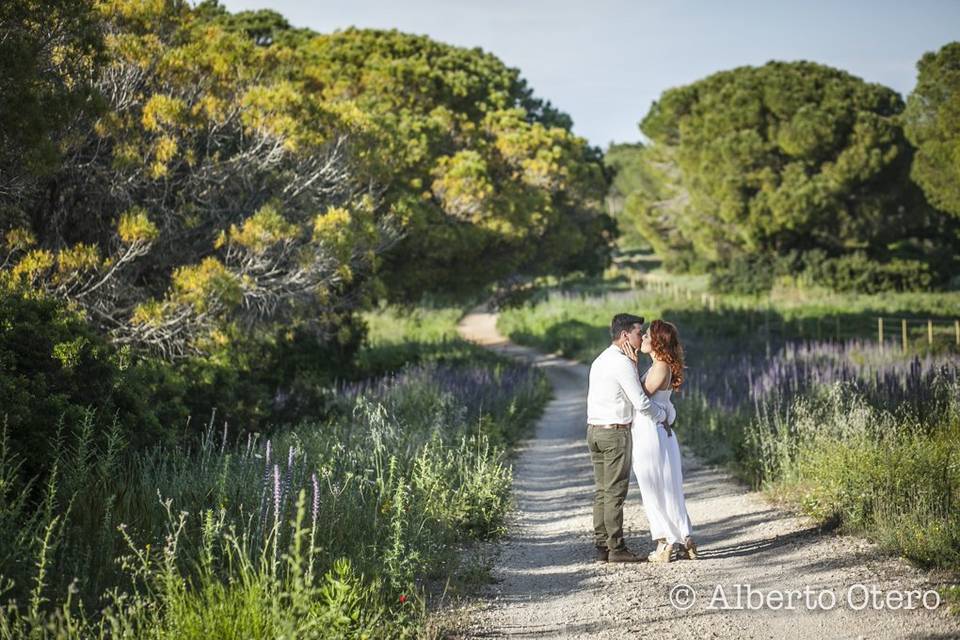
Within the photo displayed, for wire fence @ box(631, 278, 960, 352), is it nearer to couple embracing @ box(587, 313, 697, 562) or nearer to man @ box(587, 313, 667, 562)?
couple embracing @ box(587, 313, 697, 562)

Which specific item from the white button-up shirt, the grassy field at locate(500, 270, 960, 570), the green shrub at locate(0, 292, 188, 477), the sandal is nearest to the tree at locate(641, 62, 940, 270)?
the grassy field at locate(500, 270, 960, 570)

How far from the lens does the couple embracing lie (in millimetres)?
6496

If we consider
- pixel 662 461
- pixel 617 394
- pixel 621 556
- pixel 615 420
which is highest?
pixel 617 394

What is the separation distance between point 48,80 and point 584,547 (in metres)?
6.83

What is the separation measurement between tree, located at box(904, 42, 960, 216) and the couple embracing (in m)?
21.5

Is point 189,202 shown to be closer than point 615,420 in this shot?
No

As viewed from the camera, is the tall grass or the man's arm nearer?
the tall grass

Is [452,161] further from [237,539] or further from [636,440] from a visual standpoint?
[237,539]

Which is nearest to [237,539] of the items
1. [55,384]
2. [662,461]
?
[55,384]

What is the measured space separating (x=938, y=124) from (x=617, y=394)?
23994mm

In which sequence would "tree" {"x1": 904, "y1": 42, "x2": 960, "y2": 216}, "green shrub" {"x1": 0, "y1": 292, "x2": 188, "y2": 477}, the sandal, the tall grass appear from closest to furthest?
the tall grass
"green shrub" {"x1": 0, "y1": 292, "x2": 188, "y2": 477}
the sandal
"tree" {"x1": 904, "y1": 42, "x2": 960, "y2": 216}

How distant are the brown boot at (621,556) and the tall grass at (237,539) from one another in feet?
3.80

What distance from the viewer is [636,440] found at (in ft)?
22.1

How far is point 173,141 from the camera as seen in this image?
11.4m
